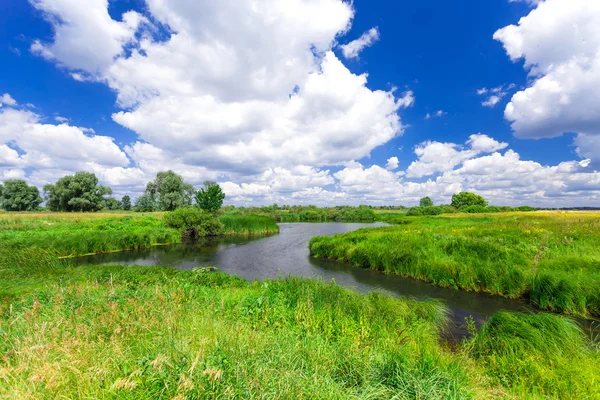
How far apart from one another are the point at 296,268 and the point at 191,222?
911 inches

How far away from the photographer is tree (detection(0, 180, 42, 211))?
214 feet

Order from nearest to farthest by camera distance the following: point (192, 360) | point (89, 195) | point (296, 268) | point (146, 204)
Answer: point (192, 360) → point (296, 268) → point (89, 195) → point (146, 204)

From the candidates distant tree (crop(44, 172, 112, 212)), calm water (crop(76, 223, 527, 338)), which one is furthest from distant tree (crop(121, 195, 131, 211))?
calm water (crop(76, 223, 527, 338))

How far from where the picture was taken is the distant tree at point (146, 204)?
73500mm

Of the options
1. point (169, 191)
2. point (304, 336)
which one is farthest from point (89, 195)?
point (304, 336)

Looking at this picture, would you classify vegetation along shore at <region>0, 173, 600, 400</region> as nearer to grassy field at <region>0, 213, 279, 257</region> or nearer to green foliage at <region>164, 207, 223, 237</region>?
grassy field at <region>0, 213, 279, 257</region>

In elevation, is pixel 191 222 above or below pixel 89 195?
below

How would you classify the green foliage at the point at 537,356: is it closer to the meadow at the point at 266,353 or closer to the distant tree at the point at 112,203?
the meadow at the point at 266,353

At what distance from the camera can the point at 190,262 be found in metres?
20.3

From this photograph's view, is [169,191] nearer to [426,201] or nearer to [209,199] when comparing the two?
[209,199]


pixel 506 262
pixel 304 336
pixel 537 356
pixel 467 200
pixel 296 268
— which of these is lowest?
pixel 296 268

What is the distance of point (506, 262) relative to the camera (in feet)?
41.6

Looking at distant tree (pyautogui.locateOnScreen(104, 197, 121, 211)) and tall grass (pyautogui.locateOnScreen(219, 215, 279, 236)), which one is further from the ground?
distant tree (pyautogui.locateOnScreen(104, 197, 121, 211))

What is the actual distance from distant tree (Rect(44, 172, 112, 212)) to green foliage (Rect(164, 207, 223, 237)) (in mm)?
37796
